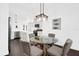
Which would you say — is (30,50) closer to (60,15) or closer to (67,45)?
(67,45)

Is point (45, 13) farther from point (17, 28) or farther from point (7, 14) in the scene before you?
point (7, 14)

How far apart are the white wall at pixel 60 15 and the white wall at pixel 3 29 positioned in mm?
140

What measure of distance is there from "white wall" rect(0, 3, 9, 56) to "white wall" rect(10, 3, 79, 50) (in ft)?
0.46

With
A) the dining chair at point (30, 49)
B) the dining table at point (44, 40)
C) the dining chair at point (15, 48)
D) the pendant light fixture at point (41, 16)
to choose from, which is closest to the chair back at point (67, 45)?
the dining table at point (44, 40)

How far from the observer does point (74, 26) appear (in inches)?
63.2

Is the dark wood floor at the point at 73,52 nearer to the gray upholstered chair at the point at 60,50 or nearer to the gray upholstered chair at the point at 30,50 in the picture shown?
the gray upholstered chair at the point at 60,50

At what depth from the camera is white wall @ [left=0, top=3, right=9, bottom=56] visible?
162cm

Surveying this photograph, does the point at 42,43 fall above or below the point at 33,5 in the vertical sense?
below

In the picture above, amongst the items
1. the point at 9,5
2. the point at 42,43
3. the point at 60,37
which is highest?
the point at 9,5

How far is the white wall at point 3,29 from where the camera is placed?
1625 millimetres

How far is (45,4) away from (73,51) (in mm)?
1013

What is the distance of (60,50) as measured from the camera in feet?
5.39

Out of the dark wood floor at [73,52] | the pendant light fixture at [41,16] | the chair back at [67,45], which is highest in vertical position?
the pendant light fixture at [41,16]

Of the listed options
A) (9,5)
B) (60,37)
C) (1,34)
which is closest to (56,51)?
(60,37)
